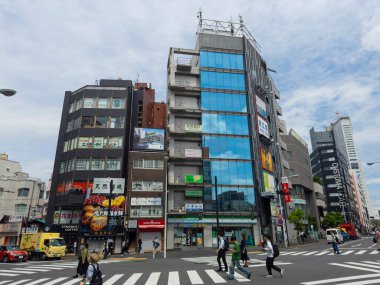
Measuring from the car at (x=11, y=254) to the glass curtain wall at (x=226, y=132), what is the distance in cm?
2156

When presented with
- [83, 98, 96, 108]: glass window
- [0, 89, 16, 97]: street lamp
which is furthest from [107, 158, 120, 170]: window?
[0, 89, 16, 97]: street lamp

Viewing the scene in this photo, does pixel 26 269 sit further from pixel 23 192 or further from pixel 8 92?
pixel 23 192

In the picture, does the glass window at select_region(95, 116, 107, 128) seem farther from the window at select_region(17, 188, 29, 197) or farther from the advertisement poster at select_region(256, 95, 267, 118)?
the advertisement poster at select_region(256, 95, 267, 118)

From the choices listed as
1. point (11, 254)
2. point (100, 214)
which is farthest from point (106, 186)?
point (11, 254)

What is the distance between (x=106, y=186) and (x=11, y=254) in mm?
13628

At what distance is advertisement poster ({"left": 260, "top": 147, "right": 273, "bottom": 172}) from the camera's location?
4395 cm

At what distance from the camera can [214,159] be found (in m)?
41.0

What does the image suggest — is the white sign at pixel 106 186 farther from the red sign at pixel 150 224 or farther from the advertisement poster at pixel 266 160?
the advertisement poster at pixel 266 160

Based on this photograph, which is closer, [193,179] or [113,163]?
[113,163]

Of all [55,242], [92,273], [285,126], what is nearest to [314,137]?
[285,126]

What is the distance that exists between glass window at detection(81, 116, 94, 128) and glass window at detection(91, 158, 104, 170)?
205 inches

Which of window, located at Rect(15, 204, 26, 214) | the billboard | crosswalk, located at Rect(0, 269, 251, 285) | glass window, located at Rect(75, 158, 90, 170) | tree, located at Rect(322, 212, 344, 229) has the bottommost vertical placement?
crosswalk, located at Rect(0, 269, 251, 285)

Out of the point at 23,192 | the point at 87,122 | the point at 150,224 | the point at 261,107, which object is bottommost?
the point at 150,224

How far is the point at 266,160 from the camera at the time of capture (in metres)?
45.3
